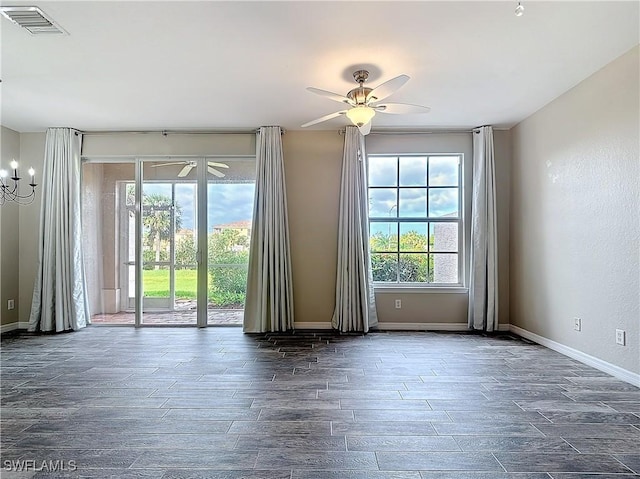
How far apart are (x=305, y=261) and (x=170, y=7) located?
3.26 meters

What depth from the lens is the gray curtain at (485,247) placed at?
15.8 ft

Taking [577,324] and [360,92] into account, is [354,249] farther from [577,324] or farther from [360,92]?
[577,324]

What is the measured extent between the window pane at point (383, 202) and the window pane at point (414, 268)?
670mm

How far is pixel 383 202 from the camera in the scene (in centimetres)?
520

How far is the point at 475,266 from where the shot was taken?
484cm

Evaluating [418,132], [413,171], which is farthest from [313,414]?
[418,132]

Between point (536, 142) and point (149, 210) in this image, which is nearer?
point (536, 142)

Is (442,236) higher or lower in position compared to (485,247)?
higher

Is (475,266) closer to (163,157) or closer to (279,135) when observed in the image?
(279,135)

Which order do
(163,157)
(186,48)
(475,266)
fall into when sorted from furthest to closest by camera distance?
1. (163,157)
2. (475,266)
3. (186,48)

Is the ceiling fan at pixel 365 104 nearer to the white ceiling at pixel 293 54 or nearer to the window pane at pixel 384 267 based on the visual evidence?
the white ceiling at pixel 293 54

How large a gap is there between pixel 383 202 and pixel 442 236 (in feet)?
3.12

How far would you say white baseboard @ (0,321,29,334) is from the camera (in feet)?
15.9

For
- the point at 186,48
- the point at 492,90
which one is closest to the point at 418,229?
the point at 492,90
